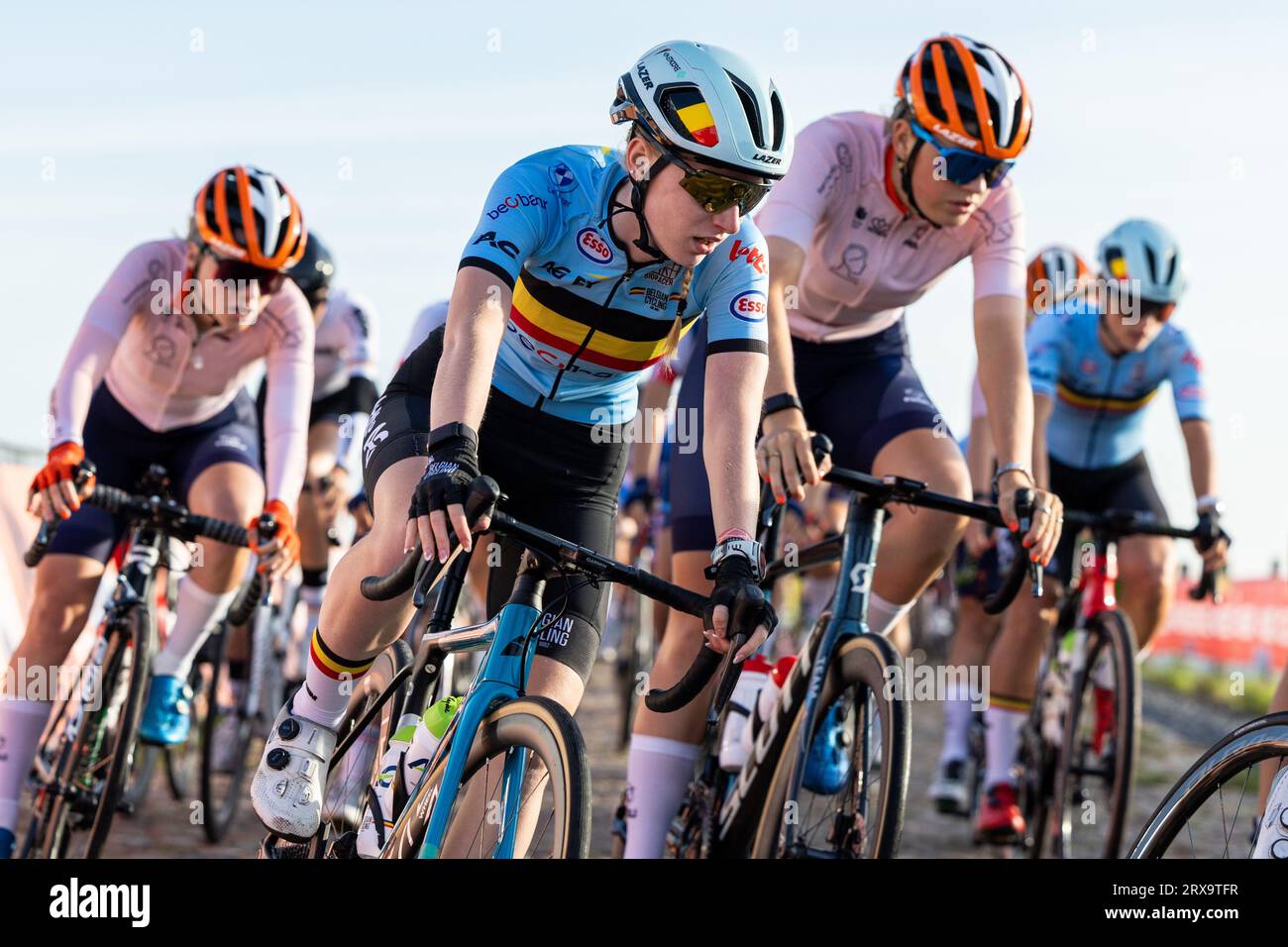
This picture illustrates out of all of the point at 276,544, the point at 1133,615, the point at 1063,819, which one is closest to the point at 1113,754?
the point at 1063,819

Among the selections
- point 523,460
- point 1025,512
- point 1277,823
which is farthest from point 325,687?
point 1277,823

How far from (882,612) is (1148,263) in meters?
2.82

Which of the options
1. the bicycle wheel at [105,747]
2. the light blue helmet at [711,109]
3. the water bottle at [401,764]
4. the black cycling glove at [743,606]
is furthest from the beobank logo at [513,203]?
the bicycle wheel at [105,747]

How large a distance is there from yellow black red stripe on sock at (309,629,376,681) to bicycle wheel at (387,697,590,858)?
66 centimetres

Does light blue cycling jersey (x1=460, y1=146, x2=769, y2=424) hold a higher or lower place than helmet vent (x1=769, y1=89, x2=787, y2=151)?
lower

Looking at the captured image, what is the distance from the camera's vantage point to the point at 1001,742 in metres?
6.84

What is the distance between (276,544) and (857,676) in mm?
2160

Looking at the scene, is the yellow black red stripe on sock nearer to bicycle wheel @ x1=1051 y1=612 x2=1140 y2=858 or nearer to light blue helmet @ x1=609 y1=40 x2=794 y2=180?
light blue helmet @ x1=609 y1=40 x2=794 y2=180

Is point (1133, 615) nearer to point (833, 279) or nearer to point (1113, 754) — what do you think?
point (1113, 754)

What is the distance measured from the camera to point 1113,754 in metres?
5.90

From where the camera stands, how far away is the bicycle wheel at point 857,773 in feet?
12.2

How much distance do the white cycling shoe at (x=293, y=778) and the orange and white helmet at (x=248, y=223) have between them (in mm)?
2137

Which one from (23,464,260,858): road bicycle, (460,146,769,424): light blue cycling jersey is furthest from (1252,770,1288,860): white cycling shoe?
(23,464,260,858): road bicycle

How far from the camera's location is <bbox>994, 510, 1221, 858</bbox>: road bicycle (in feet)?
19.6
